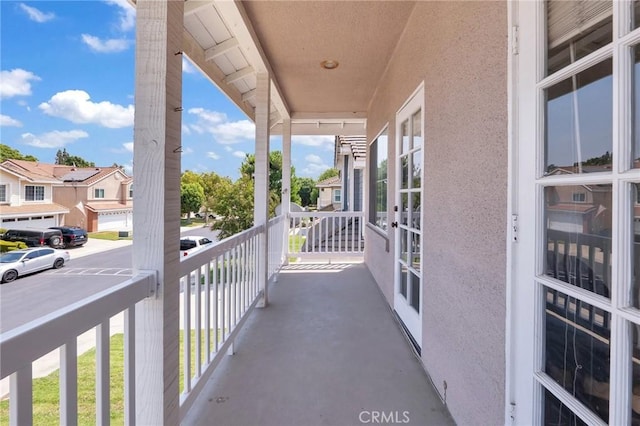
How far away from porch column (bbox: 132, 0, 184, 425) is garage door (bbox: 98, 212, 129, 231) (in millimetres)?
192

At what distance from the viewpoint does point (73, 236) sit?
4.41ft

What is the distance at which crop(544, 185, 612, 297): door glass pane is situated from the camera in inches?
35.0

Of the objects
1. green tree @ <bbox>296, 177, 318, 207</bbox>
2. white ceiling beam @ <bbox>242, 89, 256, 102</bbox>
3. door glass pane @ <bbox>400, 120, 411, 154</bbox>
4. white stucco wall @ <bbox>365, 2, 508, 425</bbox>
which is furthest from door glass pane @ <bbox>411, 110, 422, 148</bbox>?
green tree @ <bbox>296, 177, 318, 207</bbox>

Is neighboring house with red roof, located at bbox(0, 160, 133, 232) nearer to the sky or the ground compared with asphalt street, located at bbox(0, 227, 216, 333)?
nearer to the sky

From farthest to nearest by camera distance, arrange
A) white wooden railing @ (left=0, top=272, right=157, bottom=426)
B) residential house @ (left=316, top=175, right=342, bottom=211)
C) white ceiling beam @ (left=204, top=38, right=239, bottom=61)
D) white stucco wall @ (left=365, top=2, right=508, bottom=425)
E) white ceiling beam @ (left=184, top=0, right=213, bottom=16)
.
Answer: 1. residential house @ (left=316, top=175, right=342, bottom=211)
2. white ceiling beam @ (left=204, top=38, right=239, bottom=61)
3. white ceiling beam @ (left=184, top=0, right=213, bottom=16)
4. white stucco wall @ (left=365, top=2, right=508, bottom=425)
5. white wooden railing @ (left=0, top=272, right=157, bottom=426)

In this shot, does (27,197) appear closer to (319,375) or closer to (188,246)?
(188,246)

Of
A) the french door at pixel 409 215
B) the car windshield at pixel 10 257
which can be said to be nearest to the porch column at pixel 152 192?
the car windshield at pixel 10 257

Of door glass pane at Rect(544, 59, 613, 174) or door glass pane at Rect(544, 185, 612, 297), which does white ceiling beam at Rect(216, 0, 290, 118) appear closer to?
door glass pane at Rect(544, 59, 613, 174)

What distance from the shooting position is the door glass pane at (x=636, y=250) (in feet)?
2.59

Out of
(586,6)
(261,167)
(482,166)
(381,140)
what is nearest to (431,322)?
(482,166)

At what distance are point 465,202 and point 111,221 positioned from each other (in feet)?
5.48

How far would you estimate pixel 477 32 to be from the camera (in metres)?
1.57

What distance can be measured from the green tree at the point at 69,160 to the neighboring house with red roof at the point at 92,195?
0.02 meters

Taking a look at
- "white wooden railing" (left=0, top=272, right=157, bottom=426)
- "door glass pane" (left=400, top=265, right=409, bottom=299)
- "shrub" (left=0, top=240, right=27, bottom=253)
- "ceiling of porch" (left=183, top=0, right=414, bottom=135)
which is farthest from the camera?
"door glass pane" (left=400, top=265, right=409, bottom=299)
